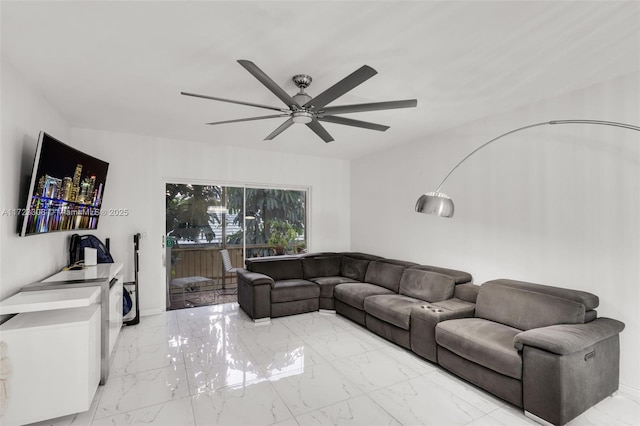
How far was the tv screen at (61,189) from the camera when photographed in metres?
2.46

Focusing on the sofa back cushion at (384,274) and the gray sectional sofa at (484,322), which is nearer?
the gray sectional sofa at (484,322)

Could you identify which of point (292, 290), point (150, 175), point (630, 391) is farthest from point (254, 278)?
point (630, 391)

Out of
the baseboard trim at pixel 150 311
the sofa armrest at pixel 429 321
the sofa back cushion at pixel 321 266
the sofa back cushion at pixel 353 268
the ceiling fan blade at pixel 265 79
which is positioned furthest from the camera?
the sofa back cushion at pixel 321 266

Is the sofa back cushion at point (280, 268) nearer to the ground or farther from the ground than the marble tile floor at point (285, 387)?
farther from the ground

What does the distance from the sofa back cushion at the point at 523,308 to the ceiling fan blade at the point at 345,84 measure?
2.42 meters

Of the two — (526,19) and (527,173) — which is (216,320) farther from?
(526,19)

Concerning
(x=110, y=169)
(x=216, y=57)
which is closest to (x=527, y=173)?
(x=216, y=57)

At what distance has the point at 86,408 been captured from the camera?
213 cm

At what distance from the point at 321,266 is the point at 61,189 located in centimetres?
360

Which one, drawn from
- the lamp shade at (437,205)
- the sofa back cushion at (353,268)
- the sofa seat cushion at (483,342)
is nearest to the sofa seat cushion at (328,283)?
the sofa back cushion at (353,268)

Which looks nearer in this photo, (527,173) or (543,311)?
(543,311)

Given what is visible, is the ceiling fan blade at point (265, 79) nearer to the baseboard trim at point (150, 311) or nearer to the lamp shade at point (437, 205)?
the lamp shade at point (437, 205)

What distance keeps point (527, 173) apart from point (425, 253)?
5.42ft

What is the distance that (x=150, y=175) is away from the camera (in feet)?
A: 14.8
